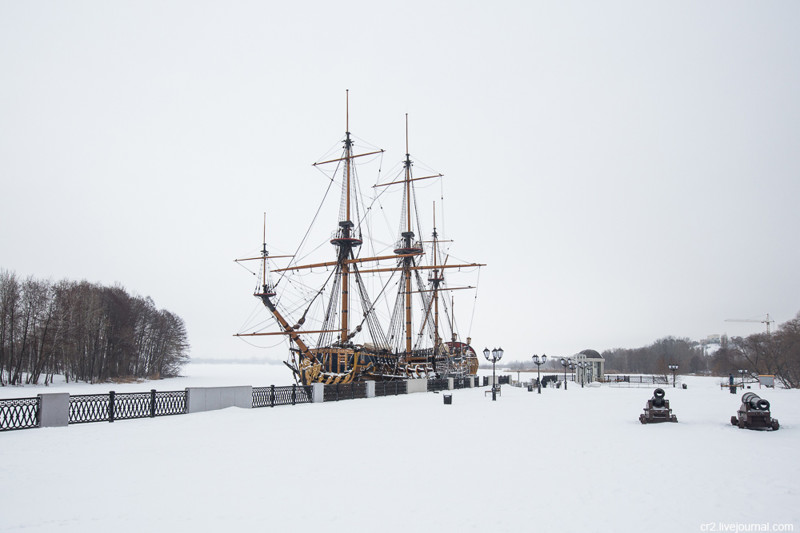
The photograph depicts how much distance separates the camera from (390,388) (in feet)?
125

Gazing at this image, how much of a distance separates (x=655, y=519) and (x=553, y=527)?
1690mm

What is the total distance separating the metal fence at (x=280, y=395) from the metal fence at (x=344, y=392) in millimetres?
1128

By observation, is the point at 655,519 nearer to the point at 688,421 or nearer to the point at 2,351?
the point at 688,421

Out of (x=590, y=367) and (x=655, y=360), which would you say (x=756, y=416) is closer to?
(x=590, y=367)

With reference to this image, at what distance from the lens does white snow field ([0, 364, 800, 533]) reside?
7906 mm

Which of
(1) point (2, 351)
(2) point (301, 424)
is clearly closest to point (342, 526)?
(2) point (301, 424)

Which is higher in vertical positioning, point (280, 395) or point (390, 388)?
point (280, 395)

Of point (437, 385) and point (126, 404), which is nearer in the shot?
point (126, 404)

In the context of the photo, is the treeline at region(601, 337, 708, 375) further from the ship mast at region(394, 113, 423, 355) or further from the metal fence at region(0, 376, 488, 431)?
the metal fence at region(0, 376, 488, 431)

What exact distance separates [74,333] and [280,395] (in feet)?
159

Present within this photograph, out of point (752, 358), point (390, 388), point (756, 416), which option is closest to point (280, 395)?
point (390, 388)

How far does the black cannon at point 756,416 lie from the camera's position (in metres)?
17.4

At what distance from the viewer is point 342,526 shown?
7.65 metres

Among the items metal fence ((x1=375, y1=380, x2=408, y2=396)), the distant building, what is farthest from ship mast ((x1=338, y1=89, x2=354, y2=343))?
the distant building
